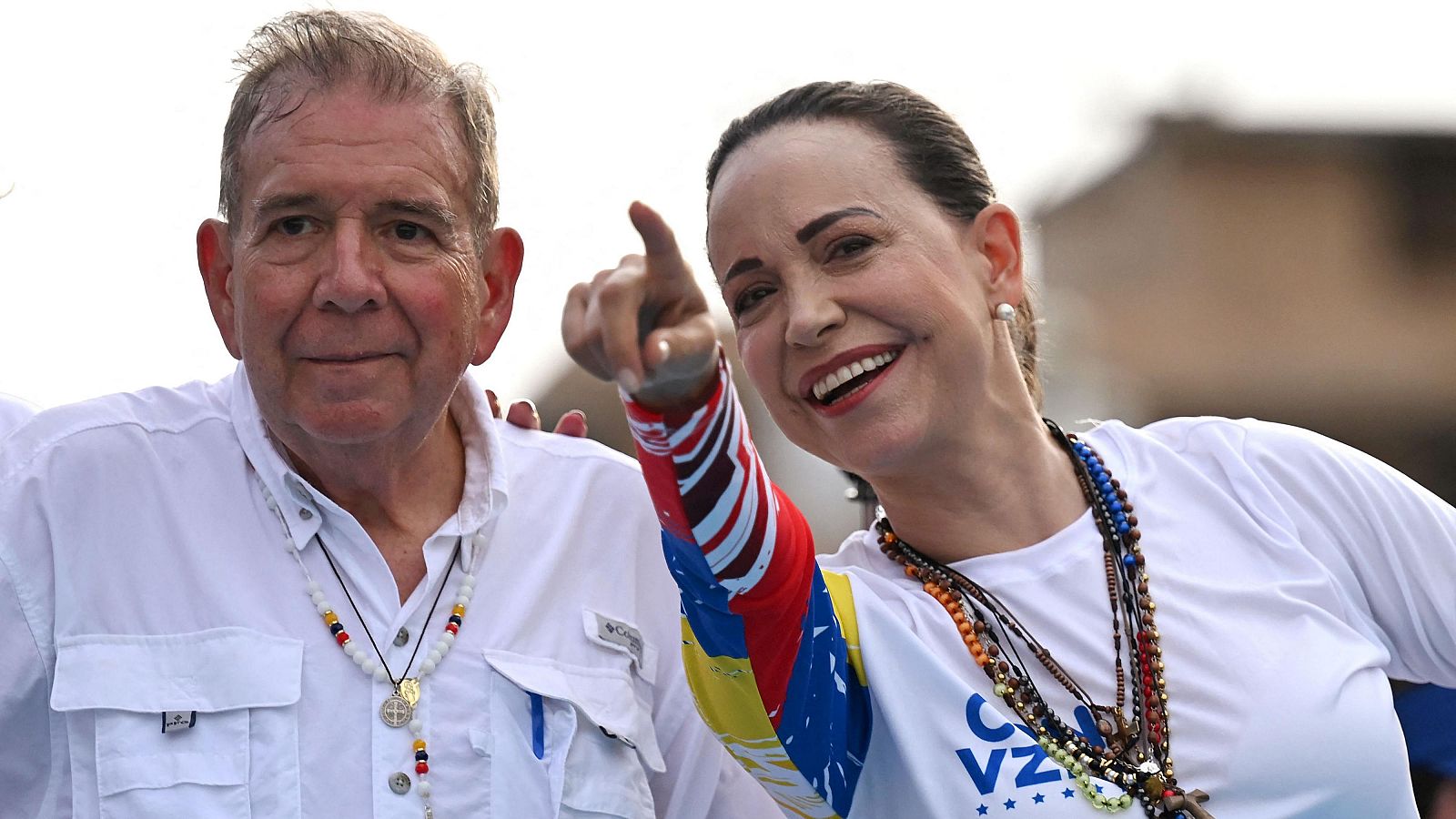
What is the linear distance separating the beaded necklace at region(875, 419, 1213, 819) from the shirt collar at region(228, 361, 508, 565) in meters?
0.75

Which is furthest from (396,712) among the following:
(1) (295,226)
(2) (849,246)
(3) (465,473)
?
(2) (849,246)

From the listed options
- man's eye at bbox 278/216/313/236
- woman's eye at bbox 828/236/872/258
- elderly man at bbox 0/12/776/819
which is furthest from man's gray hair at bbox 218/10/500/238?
woman's eye at bbox 828/236/872/258

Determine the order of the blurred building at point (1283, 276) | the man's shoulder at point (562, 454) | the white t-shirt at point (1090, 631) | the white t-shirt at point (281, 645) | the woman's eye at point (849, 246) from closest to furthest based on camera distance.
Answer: the white t-shirt at point (1090, 631) < the white t-shirt at point (281, 645) < the woman's eye at point (849, 246) < the man's shoulder at point (562, 454) < the blurred building at point (1283, 276)

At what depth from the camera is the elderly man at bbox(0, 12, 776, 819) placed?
99.2 inches

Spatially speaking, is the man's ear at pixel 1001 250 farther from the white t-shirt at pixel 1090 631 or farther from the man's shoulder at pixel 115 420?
the man's shoulder at pixel 115 420

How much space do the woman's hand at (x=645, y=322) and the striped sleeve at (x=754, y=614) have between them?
9 cm

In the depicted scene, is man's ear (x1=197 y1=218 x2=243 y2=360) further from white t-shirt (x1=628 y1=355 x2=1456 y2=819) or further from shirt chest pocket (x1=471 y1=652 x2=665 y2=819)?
white t-shirt (x1=628 y1=355 x2=1456 y2=819)

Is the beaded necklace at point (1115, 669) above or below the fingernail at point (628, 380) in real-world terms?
below

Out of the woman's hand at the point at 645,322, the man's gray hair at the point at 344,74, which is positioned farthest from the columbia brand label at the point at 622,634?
the woman's hand at the point at 645,322

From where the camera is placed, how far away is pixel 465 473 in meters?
3.01

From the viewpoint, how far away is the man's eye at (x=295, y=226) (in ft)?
8.75

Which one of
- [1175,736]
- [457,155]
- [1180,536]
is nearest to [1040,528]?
[1180,536]

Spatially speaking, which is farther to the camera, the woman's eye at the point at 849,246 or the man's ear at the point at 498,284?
the man's ear at the point at 498,284

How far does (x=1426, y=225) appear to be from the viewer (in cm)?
2086
